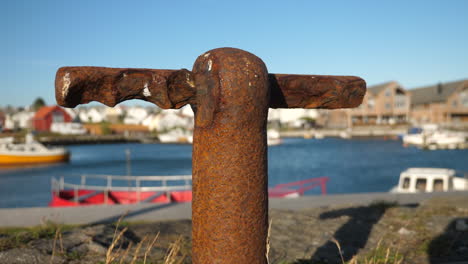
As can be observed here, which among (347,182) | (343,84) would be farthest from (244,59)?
(347,182)

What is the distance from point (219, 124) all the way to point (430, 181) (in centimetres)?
1452

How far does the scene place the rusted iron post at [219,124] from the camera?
6.42 ft

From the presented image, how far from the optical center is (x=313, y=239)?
547cm

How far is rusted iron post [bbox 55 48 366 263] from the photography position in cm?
196

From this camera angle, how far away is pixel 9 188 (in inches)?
1206

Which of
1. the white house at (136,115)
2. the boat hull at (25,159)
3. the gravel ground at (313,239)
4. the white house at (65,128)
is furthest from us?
the white house at (136,115)

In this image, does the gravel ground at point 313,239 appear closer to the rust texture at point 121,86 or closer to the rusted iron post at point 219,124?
the rusted iron post at point 219,124

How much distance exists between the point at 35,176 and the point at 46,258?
3732 cm

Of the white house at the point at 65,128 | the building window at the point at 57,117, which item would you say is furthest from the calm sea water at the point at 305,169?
the building window at the point at 57,117

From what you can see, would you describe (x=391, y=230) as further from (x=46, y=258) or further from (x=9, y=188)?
(x=9, y=188)

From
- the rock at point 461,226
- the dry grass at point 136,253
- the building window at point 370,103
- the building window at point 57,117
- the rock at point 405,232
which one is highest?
the building window at point 370,103

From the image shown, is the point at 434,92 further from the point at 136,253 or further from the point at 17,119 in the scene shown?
the point at 17,119

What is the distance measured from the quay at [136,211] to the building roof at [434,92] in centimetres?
7262

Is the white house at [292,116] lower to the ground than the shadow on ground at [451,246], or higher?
higher
